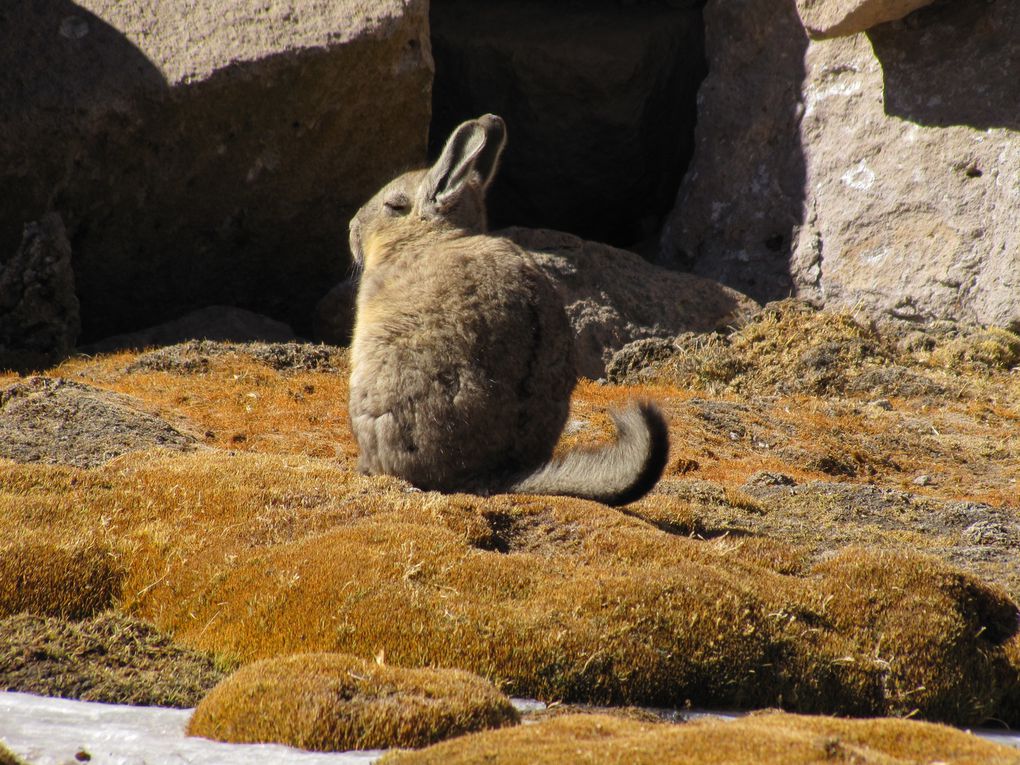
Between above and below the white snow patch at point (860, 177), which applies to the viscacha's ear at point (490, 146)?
below

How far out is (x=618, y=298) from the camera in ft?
44.2

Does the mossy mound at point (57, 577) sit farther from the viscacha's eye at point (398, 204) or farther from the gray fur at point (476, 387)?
the viscacha's eye at point (398, 204)

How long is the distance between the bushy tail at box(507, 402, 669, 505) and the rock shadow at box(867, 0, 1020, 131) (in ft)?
27.1

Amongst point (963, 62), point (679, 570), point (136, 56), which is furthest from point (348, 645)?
point (963, 62)

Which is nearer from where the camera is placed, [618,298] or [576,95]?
[618,298]

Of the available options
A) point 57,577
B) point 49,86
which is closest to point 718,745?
point 57,577

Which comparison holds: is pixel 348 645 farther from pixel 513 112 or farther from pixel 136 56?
pixel 513 112

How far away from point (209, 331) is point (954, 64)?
9.07 m

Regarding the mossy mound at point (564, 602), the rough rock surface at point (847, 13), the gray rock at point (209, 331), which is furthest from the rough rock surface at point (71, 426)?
the rough rock surface at point (847, 13)

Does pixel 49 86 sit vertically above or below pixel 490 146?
above

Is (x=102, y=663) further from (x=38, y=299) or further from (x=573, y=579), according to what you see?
(x=38, y=299)

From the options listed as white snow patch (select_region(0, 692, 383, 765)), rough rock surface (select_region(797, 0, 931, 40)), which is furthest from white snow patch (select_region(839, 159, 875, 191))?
white snow patch (select_region(0, 692, 383, 765))

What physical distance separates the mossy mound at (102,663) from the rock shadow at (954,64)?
11.0m

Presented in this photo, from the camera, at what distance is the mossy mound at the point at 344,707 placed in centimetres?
392
